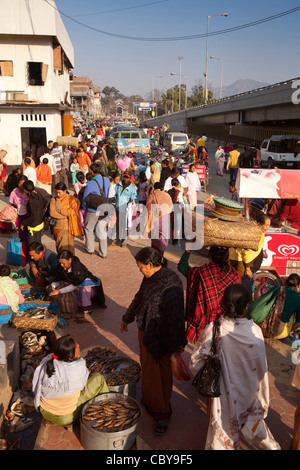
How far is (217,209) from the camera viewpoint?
5.37m

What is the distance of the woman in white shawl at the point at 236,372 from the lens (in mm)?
3658

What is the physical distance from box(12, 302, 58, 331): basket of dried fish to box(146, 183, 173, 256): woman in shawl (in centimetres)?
261

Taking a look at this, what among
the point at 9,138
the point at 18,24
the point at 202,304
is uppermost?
the point at 18,24

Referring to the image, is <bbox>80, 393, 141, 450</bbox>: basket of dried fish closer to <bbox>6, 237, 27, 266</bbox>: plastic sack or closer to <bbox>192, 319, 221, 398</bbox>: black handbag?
<bbox>192, 319, 221, 398</bbox>: black handbag

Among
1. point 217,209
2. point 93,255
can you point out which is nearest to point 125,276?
point 93,255

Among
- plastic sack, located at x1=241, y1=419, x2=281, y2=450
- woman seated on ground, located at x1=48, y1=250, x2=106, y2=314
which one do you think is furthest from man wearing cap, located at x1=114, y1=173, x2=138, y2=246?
plastic sack, located at x1=241, y1=419, x2=281, y2=450

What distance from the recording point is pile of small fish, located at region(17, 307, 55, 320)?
5.95 meters

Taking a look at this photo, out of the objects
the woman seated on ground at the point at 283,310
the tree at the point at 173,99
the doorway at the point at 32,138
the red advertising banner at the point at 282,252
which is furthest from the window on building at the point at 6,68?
the tree at the point at 173,99

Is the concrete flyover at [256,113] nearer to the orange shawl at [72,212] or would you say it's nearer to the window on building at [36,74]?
the window on building at [36,74]

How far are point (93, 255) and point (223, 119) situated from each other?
43322mm

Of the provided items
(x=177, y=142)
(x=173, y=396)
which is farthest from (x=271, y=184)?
(x=177, y=142)

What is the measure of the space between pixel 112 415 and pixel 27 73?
20718 mm
